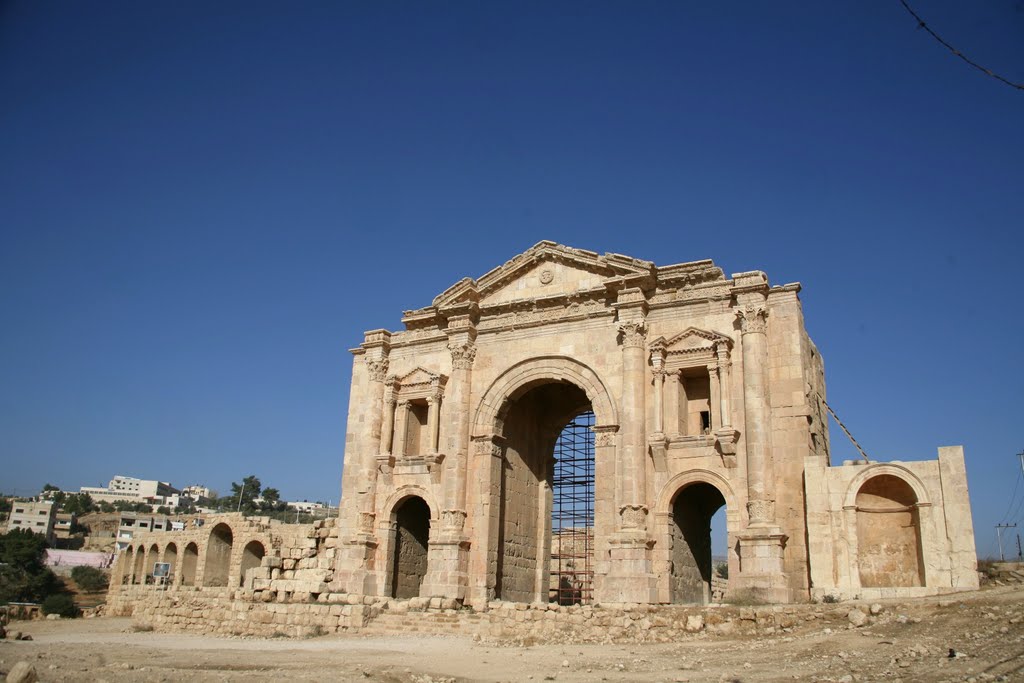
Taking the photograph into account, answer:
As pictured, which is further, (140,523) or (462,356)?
Result: (140,523)

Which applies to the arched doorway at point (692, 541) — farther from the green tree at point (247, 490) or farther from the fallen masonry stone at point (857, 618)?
the green tree at point (247, 490)

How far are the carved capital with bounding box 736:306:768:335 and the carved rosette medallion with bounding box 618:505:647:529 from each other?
15.8ft

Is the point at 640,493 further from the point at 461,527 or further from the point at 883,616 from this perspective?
the point at 883,616

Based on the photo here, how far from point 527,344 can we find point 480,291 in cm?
226

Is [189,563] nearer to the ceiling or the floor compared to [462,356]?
nearer to the floor

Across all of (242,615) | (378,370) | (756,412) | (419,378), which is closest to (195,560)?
(378,370)

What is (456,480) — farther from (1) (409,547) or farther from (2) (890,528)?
(2) (890,528)

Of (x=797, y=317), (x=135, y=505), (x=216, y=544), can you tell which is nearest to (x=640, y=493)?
(x=797, y=317)

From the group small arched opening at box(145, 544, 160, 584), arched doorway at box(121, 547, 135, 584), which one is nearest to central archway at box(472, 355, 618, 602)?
small arched opening at box(145, 544, 160, 584)

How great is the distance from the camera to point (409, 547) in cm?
2466

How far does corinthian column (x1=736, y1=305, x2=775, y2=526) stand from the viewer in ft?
60.8

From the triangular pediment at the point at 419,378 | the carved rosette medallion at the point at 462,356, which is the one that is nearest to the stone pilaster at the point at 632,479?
the carved rosette medallion at the point at 462,356

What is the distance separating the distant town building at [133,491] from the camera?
161 metres

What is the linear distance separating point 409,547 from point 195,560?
21426 mm
